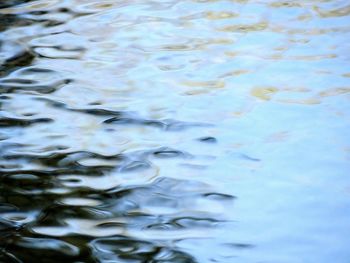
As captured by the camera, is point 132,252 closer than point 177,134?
Yes

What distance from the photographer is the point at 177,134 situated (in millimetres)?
2146

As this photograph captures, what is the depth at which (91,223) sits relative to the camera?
67.7 inches

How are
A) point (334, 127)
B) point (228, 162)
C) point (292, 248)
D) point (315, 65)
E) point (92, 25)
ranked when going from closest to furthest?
point (292, 248)
point (228, 162)
point (334, 127)
point (315, 65)
point (92, 25)

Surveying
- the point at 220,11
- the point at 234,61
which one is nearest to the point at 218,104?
the point at 234,61

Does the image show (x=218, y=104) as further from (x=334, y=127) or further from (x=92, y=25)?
(x=92, y=25)

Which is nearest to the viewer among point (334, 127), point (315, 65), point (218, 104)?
point (334, 127)

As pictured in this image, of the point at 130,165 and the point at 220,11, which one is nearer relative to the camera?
the point at 130,165

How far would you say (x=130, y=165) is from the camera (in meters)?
1.98

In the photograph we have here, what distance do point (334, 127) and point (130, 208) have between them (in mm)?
728

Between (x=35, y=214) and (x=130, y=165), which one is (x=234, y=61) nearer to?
(x=130, y=165)

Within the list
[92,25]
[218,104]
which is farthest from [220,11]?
[218,104]

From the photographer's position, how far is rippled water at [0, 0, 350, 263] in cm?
165

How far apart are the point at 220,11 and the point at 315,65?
0.76 metres

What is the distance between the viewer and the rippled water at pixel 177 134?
65.0 inches
